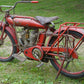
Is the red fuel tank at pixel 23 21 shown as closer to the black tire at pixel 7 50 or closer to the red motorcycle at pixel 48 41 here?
the red motorcycle at pixel 48 41

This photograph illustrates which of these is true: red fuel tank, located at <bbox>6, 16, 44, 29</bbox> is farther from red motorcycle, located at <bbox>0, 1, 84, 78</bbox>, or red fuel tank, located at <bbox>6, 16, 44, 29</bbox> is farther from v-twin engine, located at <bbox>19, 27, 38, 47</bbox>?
v-twin engine, located at <bbox>19, 27, 38, 47</bbox>

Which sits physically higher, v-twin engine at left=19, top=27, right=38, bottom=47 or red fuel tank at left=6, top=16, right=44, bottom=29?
red fuel tank at left=6, top=16, right=44, bottom=29

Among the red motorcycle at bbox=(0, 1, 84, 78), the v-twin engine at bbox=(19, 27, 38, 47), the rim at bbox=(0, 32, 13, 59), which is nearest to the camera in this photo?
the red motorcycle at bbox=(0, 1, 84, 78)

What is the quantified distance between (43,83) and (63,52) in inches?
27.9

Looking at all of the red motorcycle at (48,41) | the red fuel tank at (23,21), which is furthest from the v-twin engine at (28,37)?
the red fuel tank at (23,21)

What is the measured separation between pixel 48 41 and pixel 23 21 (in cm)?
67

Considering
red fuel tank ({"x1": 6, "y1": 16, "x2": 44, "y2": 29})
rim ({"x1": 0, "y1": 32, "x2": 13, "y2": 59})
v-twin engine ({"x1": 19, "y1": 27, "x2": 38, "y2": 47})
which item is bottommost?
rim ({"x1": 0, "y1": 32, "x2": 13, "y2": 59})

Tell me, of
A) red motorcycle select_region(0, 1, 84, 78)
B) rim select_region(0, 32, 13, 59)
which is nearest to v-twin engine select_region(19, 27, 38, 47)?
red motorcycle select_region(0, 1, 84, 78)

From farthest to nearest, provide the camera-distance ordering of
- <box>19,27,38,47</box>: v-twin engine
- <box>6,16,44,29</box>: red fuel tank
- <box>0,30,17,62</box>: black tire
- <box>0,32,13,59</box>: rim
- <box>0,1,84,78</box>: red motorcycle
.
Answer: <box>0,32,13,59</box>: rim
<box>0,30,17,62</box>: black tire
<box>19,27,38,47</box>: v-twin engine
<box>6,16,44,29</box>: red fuel tank
<box>0,1,84,78</box>: red motorcycle

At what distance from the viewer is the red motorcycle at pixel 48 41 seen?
11.1 ft

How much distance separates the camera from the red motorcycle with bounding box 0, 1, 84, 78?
3.39 meters

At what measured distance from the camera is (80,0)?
44.6ft

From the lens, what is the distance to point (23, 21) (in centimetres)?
377

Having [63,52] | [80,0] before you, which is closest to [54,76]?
[63,52]
